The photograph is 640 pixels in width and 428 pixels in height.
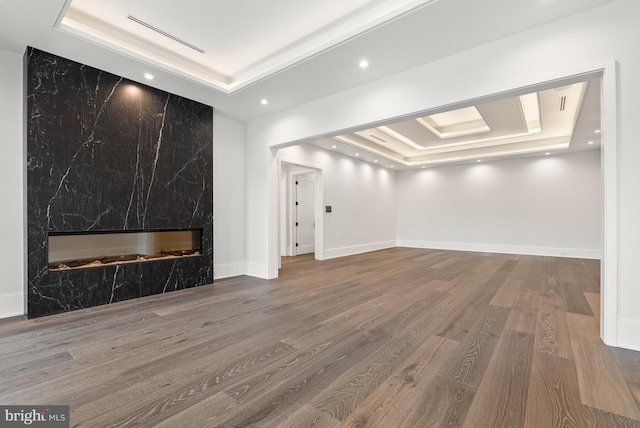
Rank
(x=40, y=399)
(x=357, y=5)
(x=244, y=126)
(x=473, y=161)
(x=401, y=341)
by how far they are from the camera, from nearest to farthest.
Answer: (x=40, y=399), (x=401, y=341), (x=357, y=5), (x=244, y=126), (x=473, y=161)

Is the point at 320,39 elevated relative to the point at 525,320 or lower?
elevated

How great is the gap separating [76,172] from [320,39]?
3.21 m

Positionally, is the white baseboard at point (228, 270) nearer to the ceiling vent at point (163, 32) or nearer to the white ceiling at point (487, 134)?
the white ceiling at point (487, 134)

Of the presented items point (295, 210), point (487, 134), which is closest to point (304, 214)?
point (295, 210)

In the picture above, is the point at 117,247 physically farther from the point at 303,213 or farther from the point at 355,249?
the point at 355,249

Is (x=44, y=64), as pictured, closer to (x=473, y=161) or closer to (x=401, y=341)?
(x=401, y=341)

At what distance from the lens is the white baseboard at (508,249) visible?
730 cm

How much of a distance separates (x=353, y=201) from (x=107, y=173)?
19.5 feet

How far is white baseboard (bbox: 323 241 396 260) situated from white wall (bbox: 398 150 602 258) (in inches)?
38.3

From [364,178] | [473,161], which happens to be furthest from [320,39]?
[473,161]

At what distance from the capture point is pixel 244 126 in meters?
5.52

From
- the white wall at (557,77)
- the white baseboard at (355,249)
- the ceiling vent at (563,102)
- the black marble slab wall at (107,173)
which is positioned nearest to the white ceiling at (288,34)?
the white wall at (557,77)

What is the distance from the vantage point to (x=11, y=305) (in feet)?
10.3

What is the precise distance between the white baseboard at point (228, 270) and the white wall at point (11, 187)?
2.35 metres
